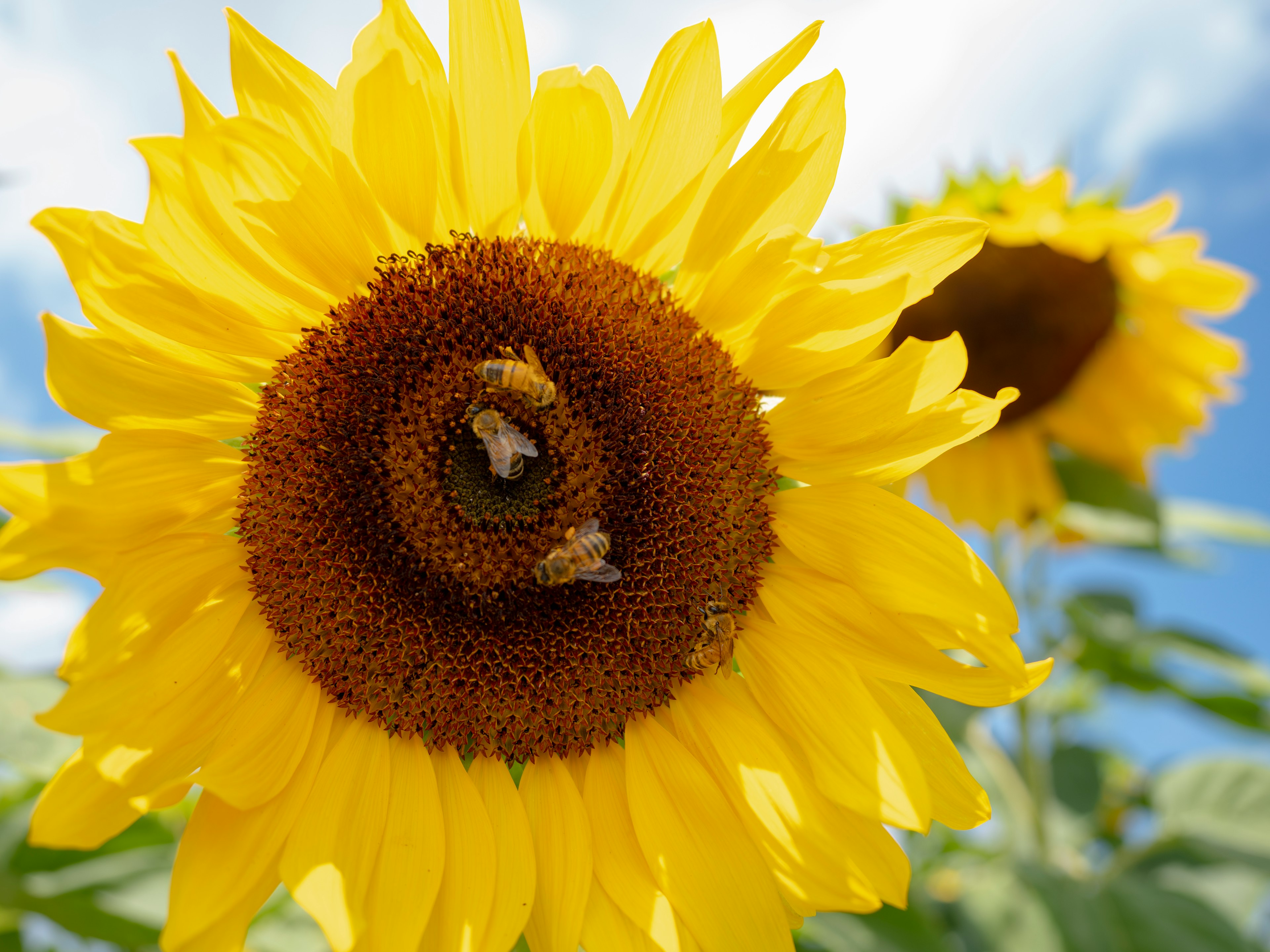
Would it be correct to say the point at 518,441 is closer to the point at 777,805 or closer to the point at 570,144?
the point at 570,144

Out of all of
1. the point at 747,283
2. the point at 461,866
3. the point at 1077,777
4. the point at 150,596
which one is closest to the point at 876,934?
the point at 461,866

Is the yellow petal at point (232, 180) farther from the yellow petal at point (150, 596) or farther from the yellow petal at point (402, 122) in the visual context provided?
the yellow petal at point (150, 596)

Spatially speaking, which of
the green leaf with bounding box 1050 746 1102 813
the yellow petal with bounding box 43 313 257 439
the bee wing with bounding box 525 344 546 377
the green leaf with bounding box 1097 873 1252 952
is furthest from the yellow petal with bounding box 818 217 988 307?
the green leaf with bounding box 1050 746 1102 813

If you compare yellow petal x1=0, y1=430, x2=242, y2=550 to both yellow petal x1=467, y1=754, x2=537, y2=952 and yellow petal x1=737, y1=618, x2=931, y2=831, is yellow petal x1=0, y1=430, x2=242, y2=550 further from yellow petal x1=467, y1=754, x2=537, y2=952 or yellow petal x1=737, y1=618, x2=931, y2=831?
yellow petal x1=737, y1=618, x2=931, y2=831

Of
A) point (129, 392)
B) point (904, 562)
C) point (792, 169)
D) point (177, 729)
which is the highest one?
point (792, 169)

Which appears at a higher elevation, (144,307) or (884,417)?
(144,307)

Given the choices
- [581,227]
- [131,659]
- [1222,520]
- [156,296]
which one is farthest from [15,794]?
[1222,520]
